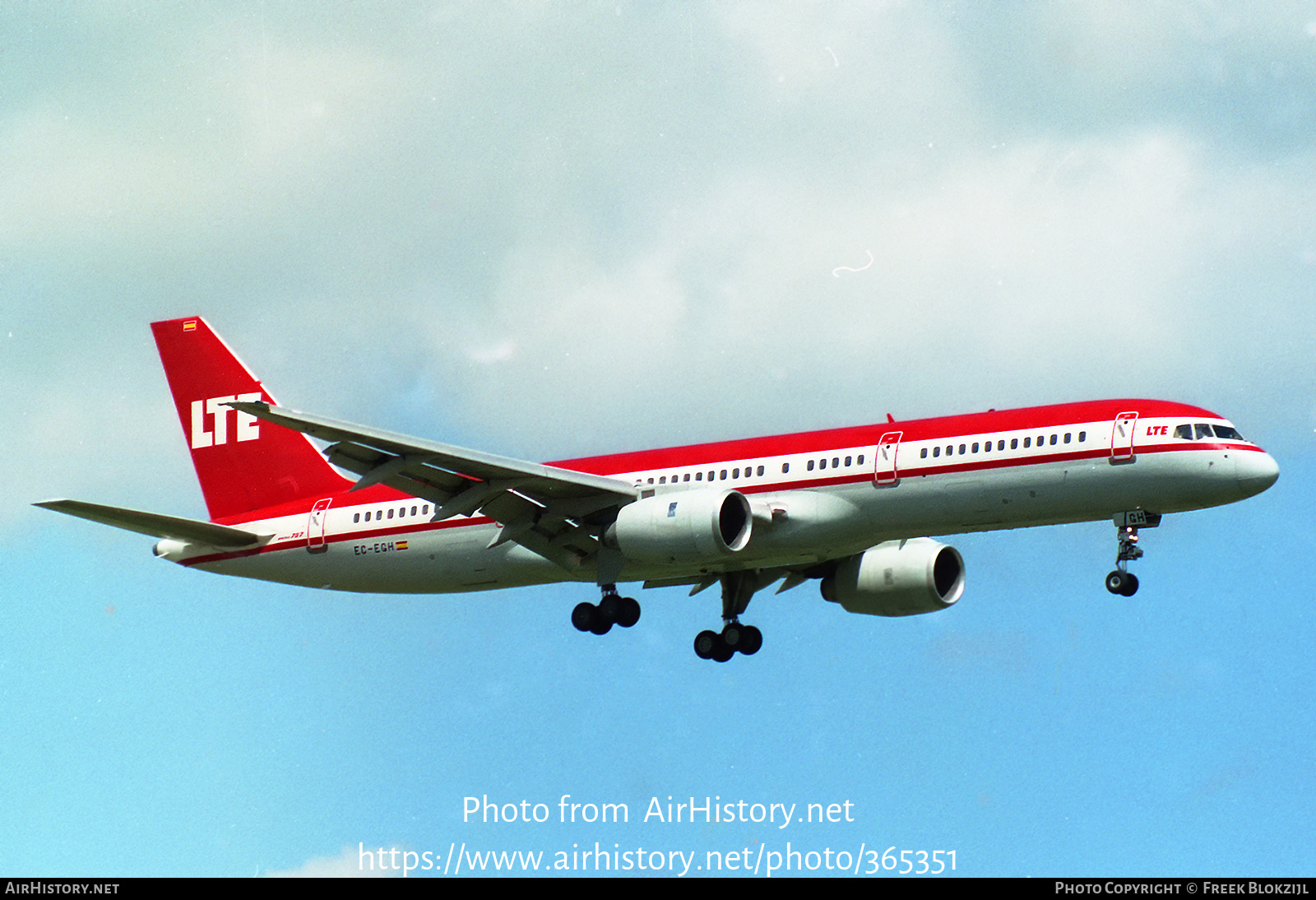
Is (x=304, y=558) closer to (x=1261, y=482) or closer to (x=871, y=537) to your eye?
(x=871, y=537)

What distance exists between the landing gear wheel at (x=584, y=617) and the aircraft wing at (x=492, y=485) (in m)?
1.00

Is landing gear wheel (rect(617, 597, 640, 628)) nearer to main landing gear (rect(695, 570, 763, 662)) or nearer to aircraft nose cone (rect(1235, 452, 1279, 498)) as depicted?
main landing gear (rect(695, 570, 763, 662))

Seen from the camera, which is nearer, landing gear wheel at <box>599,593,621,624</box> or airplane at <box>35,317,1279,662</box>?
airplane at <box>35,317,1279,662</box>

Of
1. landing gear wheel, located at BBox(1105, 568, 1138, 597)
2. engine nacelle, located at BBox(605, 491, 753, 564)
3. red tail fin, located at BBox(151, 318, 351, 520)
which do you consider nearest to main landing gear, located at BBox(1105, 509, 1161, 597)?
landing gear wheel, located at BBox(1105, 568, 1138, 597)

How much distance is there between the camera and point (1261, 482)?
40.8 m

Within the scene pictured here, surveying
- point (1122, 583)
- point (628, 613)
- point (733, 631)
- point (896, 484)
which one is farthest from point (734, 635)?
point (1122, 583)

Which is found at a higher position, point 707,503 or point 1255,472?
point 1255,472

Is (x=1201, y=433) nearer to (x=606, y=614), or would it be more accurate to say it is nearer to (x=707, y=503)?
(x=707, y=503)

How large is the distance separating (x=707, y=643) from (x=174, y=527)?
44.0 feet

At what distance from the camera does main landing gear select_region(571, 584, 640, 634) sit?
45875 millimetres

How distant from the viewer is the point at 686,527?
42.1 meters

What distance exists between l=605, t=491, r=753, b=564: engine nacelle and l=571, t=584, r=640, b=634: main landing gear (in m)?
3.17
